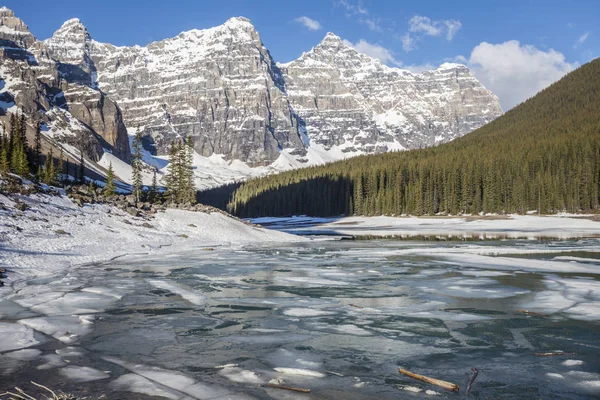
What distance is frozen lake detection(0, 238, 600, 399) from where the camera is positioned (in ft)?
23.6

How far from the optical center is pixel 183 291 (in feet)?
54.2

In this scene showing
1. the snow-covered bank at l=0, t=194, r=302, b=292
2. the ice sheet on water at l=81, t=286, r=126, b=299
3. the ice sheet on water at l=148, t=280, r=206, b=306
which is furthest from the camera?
the snow-covered bank at l=0, t=194, r=302, b=292

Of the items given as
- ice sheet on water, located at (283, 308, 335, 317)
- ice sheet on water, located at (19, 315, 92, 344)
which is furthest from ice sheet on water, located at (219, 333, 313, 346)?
ice sheet on water, located at (19, 315, 92, 344)

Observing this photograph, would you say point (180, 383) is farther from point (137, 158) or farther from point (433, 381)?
point (137, 158)

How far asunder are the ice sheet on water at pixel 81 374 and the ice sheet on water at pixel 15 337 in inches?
77.0

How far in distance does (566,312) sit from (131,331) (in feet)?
36.6

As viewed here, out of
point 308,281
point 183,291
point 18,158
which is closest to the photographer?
point 183,291

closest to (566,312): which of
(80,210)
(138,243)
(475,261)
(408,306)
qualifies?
(408,306)

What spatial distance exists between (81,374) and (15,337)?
3221 mm

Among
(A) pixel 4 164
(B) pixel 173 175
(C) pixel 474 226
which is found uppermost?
(B) pixel 173 175

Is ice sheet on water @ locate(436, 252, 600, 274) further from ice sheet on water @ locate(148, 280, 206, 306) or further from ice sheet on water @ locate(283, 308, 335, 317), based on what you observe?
ice sheet on water @ locate(148, 280, 206, 306)

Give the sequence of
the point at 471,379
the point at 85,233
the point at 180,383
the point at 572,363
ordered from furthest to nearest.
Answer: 1. the point at 85,233
2. the point at 572,363
3. the point at 471,379
4. the point at 180,383

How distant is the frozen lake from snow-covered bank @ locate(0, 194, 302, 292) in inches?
194

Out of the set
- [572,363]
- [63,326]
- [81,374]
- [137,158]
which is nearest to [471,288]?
[572,363]
